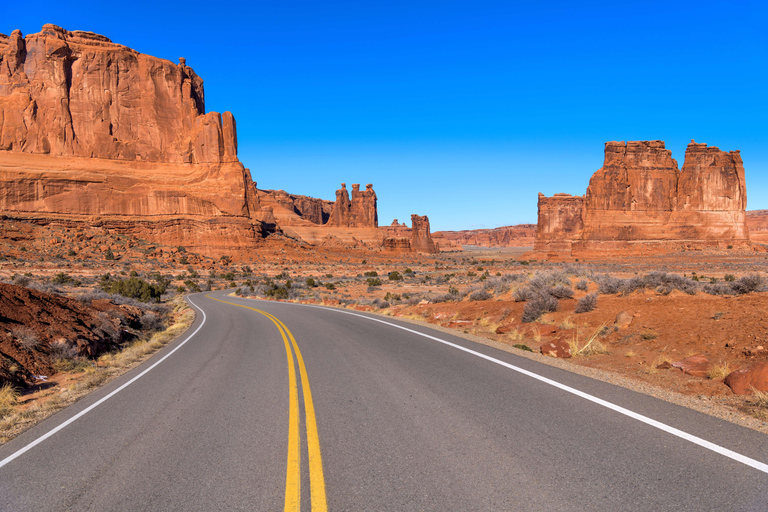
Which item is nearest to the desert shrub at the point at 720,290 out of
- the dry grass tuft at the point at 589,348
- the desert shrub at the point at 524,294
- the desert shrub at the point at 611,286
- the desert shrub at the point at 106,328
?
the desert shrub at the point at 611,286

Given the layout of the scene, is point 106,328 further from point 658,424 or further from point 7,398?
point 658,424

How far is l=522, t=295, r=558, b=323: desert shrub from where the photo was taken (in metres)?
12.4

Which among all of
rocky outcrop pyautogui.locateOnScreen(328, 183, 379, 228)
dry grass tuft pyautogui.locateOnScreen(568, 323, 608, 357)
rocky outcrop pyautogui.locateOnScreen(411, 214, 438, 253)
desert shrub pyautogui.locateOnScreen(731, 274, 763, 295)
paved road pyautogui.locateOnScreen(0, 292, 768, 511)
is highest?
rocky outcrop pyautogui.locateOnScreen(328, 183, 379, 228)

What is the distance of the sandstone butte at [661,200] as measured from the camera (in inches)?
3268

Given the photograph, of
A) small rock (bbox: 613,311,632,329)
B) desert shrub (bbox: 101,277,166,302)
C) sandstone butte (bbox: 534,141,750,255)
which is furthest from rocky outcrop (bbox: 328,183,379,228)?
small rock (bbox: 613,311,632,329)

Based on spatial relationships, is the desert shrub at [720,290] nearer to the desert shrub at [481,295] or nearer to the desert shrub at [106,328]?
the desert shrub at [481,295]

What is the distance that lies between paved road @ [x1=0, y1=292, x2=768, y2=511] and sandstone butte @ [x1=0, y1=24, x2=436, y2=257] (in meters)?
67.7

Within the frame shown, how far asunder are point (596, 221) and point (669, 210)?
47.4 feet

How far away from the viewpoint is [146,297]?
27688mm

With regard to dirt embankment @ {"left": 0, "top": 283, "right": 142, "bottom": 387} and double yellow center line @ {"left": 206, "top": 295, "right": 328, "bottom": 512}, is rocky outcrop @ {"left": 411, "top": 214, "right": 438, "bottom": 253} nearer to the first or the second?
dirt embankment @ {"left": 0, "top": 283, "right": 142, "bottom": 387}

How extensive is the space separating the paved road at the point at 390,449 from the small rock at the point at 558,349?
6.33ft

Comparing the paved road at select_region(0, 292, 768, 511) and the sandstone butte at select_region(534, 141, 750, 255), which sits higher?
the sandstone butte at select_region(534, 141, 750, 255)

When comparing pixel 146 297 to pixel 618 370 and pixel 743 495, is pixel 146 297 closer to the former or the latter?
pixel 618 370

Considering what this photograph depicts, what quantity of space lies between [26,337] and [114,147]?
75850 millimetres
